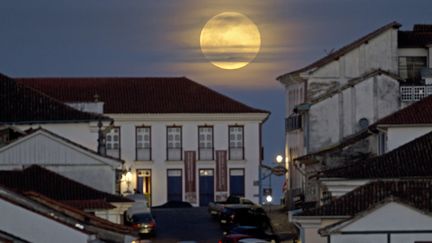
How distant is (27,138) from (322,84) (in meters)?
31.5

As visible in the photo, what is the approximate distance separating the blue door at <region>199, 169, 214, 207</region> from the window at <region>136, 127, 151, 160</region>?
12.5 ft

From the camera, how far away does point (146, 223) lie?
96.8m

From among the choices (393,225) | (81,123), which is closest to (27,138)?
(81,123)

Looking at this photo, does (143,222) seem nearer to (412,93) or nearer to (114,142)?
(412,93)

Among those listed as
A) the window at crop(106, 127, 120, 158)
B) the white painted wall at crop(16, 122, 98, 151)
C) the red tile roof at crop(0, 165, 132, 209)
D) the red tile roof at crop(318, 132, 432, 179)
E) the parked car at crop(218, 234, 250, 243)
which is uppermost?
the window at crop(106, 127, 120, 158)

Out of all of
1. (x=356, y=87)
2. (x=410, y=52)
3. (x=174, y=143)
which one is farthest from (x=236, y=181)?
(x=356, y=87)

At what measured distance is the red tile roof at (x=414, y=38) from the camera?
11344cm

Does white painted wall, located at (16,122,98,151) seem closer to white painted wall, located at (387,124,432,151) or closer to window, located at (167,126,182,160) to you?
white painted wall, located at (387,124,432,151)

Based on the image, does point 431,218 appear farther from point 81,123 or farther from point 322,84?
point 322,84

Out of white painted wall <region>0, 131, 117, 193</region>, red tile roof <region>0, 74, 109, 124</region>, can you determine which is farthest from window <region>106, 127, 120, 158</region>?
white painted wall <region>0, 131, 117, 193</region>

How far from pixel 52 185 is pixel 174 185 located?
54.6 metres

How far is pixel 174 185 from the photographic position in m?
135

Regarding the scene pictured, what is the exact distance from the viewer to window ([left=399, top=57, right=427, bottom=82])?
4437 inches

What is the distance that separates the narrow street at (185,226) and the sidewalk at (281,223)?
2.85m
